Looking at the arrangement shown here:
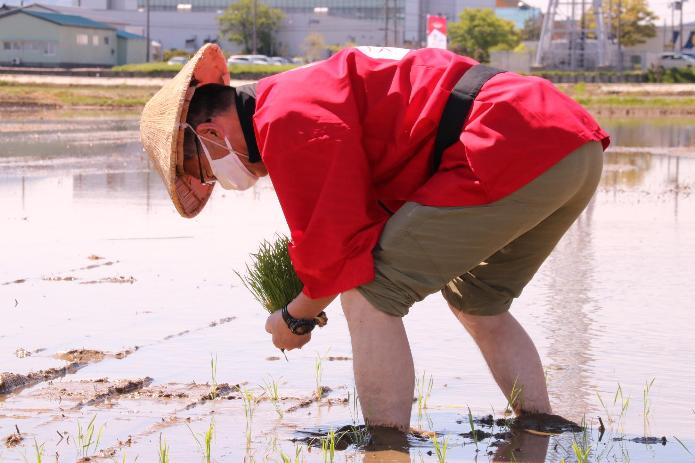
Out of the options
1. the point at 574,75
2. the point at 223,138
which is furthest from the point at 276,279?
the point at 574,75

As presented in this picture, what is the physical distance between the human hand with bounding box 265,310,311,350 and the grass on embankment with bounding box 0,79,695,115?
37.7 metres

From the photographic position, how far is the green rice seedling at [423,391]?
4.38 m

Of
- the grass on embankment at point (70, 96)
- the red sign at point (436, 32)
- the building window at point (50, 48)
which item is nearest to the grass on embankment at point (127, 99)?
the grass on embankment at point (70, 96)

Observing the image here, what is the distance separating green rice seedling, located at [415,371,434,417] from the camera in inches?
172

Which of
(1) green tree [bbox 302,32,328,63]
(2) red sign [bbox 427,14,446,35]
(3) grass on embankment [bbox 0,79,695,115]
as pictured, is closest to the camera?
(3) grass on embankment [bbox 0,79,695,115]

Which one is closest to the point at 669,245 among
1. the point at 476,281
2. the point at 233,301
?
the point at 233,301

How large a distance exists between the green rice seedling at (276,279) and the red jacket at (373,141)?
0.54 meters

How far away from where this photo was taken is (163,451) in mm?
3494

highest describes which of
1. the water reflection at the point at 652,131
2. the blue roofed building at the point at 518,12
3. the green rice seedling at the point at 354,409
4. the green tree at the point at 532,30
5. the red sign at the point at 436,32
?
the blue roofed building at the point at 518,12

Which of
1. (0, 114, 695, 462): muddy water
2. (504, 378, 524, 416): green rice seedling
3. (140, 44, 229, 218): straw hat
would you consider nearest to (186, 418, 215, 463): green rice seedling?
(0, 114, 695, 462): muddy water

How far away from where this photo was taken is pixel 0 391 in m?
4.58

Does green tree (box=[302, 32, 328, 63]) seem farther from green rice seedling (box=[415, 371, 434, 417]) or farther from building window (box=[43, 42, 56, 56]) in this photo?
green rice seedling (box=[415, 371, 434, 417])

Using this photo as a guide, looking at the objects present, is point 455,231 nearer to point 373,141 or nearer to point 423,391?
point 373,141

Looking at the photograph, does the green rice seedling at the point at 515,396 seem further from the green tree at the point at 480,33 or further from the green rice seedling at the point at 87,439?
the green tree at the point at 480,33
